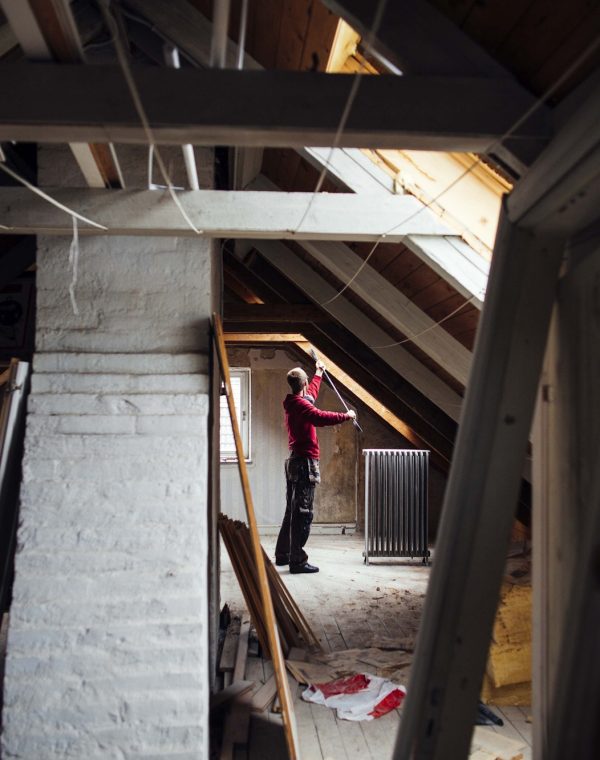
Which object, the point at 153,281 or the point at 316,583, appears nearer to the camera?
the point at 153,281

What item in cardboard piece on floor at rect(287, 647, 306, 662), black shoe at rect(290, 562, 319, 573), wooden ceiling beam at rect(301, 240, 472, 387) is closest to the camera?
cardboard piece on floor at rect(287, 647, 306, 662)

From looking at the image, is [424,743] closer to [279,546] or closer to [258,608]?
[258,608]

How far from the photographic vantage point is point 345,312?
487 centimetres

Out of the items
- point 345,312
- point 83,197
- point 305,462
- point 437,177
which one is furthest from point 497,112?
point 305,462

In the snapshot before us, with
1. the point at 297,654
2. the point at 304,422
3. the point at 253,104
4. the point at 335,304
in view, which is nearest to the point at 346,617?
the point at 297,654

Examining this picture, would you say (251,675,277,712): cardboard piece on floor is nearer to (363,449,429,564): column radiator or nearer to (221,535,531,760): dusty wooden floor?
(221,535,531,760): dusty wooden floor

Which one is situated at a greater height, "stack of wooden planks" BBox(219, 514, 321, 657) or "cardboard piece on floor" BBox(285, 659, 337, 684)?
"stack of wooden planks" BBox(219, 514, 321, 657)

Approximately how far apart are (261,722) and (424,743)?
169cm

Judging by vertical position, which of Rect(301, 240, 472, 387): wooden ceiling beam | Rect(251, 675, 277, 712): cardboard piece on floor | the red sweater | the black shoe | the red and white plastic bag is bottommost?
the red and white plastic bag

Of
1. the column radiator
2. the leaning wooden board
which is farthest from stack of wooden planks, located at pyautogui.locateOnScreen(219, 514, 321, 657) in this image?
the column radiator

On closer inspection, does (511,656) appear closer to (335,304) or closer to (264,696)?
(264,696)

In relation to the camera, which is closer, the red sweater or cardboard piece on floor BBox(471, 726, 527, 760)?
cardboard piece on floor BBox(471, 726, 527, 760)

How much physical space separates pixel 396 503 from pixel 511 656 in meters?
2.84

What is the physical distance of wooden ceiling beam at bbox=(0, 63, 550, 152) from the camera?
1.51m
